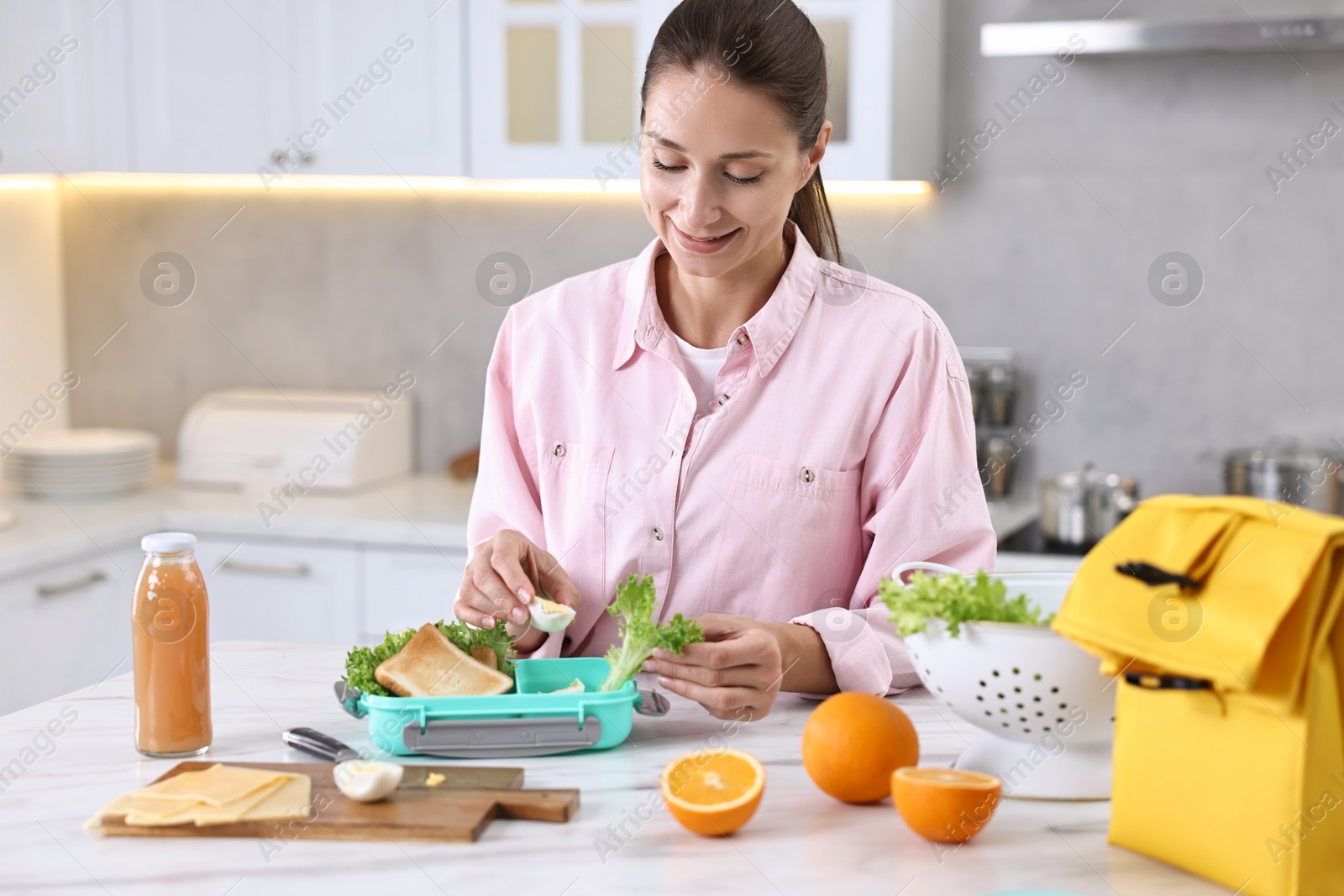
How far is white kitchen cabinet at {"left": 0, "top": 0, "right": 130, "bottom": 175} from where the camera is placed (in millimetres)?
3018

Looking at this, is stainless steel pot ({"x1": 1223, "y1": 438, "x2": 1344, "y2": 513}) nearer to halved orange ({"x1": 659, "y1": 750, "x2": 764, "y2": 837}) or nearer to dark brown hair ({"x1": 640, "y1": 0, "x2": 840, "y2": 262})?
dark brown hair ({"x1": 640, "y1": 0, "x2": 840, "y2": 262})

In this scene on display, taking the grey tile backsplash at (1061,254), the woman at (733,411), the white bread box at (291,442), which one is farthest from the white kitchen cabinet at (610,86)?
the woman at (733,411)

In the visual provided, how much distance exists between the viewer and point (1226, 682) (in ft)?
2.88

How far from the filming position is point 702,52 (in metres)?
1.43

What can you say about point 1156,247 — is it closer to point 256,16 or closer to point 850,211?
point 850,211

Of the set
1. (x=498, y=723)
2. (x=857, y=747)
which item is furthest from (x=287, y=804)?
(x=857, y=747)

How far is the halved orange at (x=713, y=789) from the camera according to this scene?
0.98m

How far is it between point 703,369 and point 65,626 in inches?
69.7

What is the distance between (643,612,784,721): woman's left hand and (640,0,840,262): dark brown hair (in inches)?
22.8

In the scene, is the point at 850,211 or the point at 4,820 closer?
the point at 4,820

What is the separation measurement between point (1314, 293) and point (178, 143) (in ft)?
8.27

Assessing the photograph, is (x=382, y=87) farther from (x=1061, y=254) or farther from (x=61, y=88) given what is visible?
(x=1061, y=254)

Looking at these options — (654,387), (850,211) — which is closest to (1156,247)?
(850,211)

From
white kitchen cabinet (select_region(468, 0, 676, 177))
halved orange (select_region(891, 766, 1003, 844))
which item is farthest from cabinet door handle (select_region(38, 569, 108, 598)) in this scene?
halved orange (select_region(891, 766, 1003, 844))
